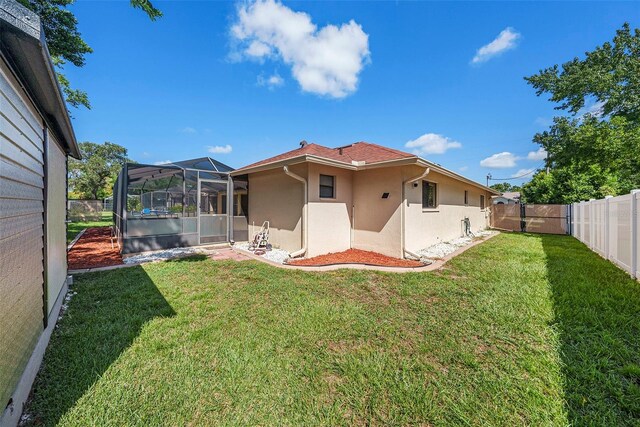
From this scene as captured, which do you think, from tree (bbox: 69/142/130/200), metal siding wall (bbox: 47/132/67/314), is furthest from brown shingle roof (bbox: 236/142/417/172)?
tree (bbox: 69/142/130/200)

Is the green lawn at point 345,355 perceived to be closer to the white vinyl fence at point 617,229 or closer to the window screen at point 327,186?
the white vinyl fence at point 617,229

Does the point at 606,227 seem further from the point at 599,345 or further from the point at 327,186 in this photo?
the point at 327,186

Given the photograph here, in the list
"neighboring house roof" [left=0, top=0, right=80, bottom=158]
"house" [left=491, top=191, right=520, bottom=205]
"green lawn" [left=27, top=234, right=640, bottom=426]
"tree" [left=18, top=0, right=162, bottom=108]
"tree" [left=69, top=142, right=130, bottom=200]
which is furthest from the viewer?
"tree" [left=69, top=142, right=130, bottom=200]

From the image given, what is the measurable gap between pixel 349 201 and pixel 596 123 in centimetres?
1616

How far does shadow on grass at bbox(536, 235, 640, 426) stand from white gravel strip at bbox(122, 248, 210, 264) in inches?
329

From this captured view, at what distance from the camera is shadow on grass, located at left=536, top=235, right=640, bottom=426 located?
1891mm

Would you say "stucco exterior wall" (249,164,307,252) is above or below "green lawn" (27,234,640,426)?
above

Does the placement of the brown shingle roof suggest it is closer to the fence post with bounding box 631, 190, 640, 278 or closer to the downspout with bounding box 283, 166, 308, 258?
the downspout with bounding box 283, 166, 308, 258

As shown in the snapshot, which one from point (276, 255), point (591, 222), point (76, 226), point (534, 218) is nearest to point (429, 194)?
point (591, 222)

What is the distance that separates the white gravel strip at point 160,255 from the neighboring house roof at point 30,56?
4757mm

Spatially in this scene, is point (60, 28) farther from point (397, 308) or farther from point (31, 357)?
point (397, 308)

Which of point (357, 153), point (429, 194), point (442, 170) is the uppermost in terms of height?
point (357, 153)

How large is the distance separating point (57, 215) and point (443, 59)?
1292 cm

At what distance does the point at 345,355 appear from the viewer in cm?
260
